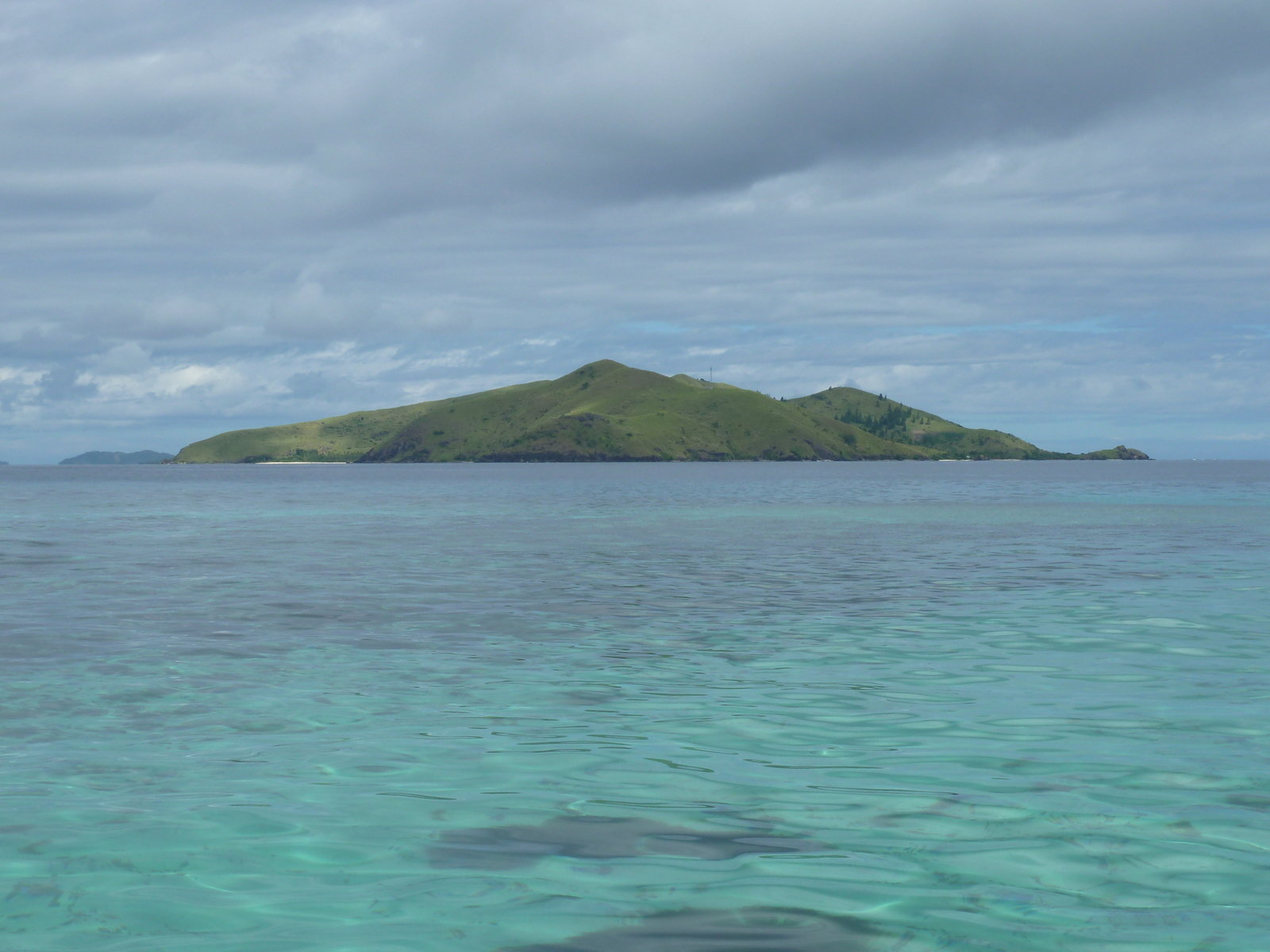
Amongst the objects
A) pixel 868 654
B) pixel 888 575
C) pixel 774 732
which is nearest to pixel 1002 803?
pixel 774 732

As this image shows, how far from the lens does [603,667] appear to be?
21.0m

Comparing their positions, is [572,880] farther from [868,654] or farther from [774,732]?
[868,654]

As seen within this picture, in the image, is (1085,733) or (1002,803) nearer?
(1002,803)

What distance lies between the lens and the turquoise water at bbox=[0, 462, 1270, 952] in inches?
361

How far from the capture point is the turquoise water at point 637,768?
9180 mm

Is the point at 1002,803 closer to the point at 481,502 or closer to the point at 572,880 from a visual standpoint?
the point at 572,880

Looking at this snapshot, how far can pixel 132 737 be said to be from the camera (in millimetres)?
15297

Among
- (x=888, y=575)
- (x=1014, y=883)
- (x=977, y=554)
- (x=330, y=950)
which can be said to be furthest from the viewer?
(x=977, y=554)

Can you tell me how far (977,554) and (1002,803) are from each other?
1458 inches

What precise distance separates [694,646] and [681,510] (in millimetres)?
67871

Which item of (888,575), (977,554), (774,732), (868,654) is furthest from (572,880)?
(977,554)

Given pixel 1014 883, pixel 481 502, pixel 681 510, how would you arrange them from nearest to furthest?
1. pixel 1014 883
2. pixel 681 510
3. pixel 481 502

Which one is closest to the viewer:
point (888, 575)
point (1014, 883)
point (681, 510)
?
point (1014, 883)

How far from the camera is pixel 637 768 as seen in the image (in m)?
13.6
